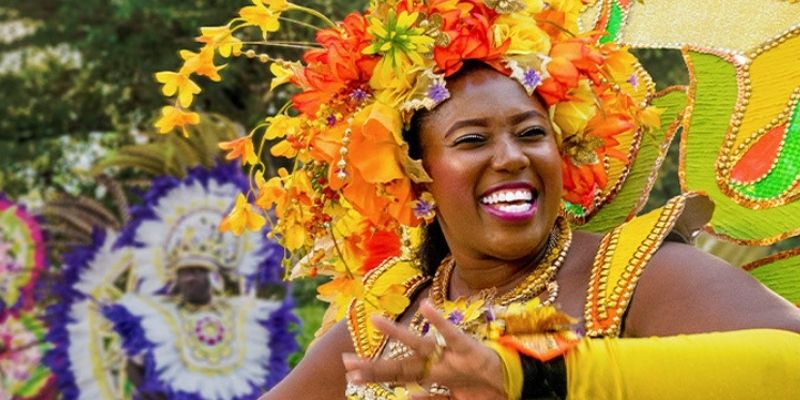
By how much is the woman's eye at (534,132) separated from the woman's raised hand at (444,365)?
0.72m

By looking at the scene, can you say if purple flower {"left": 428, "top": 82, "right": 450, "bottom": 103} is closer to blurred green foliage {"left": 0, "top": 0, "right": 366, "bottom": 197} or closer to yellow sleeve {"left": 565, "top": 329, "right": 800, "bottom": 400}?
yellow sleeve {"left": 565, "top": 329, "right": 800, "bottom": 400}

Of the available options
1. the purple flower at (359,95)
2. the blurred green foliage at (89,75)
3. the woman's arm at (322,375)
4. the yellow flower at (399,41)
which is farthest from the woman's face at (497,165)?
the blurred green foliage at (89,75)

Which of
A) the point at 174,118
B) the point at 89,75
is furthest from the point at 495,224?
the point at 89,75

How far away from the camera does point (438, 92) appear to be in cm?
322

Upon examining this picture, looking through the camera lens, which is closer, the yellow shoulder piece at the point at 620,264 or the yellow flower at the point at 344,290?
the yellow shoulder piece at the point at 620,264

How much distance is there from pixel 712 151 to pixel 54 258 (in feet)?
17.8

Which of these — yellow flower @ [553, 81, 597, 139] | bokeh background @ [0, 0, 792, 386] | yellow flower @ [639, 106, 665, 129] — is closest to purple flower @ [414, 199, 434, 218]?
yellow flower @ [553, 81, 597, 139]

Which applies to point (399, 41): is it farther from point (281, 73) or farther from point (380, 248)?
point (380, 248)

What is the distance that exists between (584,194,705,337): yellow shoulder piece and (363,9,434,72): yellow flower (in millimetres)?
592

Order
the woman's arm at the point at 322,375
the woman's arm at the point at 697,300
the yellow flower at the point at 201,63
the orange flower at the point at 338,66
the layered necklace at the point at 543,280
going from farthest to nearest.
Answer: the woman's arm at the point at 322,375 < the yellow flower at the point at 201,63 < the orange flower at the point at 338,66 < the layered necklace at the point at 543,280 < the woman's arm at the point at 697,300

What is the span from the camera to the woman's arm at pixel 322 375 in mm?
3617

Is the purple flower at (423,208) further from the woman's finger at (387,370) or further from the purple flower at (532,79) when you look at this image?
the woman's finger at (387,370)

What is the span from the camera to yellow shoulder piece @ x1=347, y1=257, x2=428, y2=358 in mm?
3545

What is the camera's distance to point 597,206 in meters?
3.63
